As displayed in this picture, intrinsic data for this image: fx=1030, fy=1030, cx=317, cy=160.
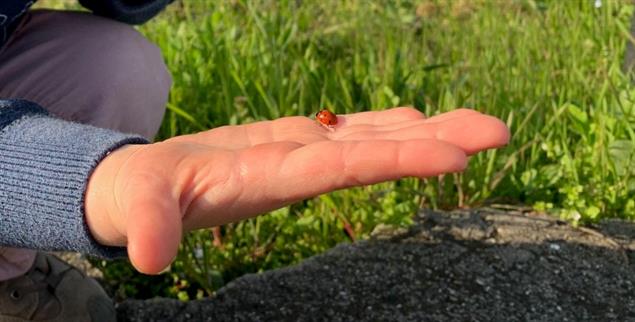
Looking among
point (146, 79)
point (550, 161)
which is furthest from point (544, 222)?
point (146, 79)

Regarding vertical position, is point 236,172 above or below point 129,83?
above

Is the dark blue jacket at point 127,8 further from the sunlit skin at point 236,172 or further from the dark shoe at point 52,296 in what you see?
the sunlit skin at point 236,172

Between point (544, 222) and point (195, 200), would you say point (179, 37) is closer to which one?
point (544, 222)

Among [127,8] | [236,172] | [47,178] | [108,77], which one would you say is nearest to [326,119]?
[236,172]

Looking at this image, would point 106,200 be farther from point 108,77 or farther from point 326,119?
point 108,77

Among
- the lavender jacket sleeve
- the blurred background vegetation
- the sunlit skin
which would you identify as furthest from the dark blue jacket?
the sunlit skin

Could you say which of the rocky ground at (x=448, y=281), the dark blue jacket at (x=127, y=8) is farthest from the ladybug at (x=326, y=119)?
the dark blue jacket at (x=127, y=8)
